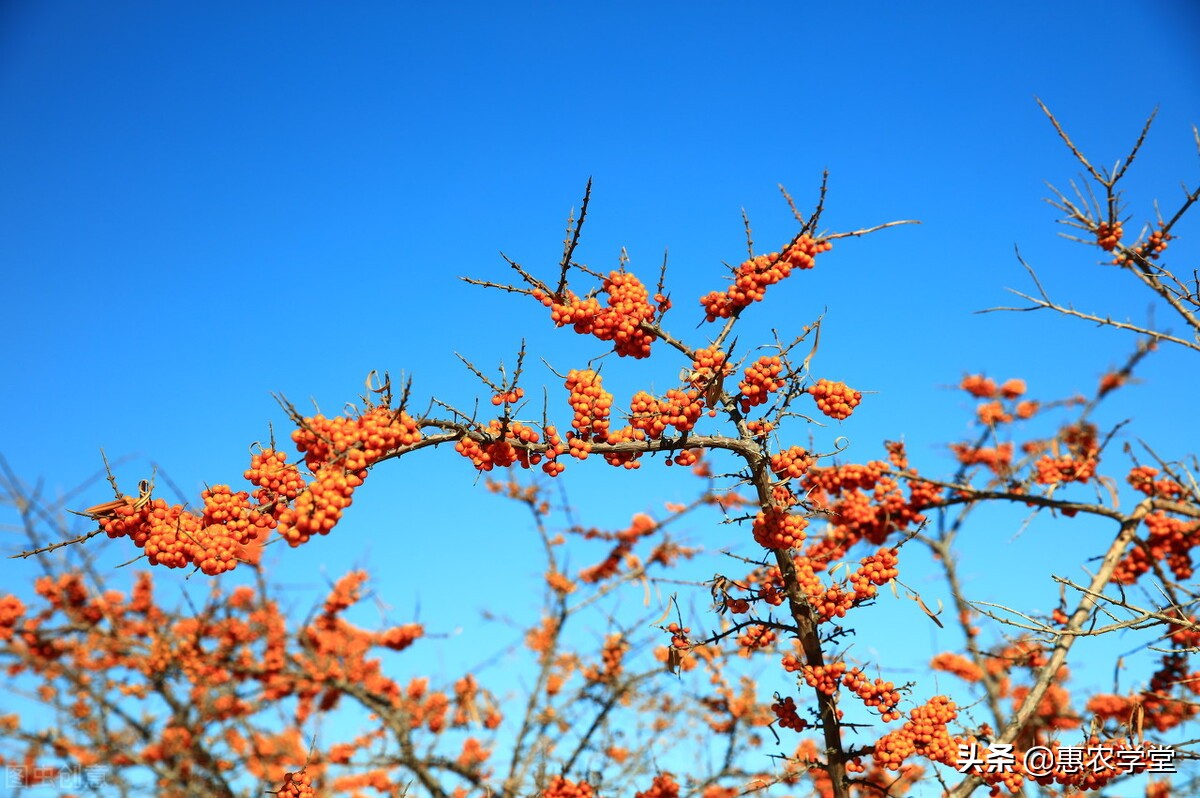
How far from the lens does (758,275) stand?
15.7 feet

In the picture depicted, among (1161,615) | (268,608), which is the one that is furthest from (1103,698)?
(268,608)

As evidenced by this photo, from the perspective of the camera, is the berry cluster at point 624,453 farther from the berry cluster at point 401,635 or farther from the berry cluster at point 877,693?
the berry cluster at point 401,635

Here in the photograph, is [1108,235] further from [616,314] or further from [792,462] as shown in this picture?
[616,314]

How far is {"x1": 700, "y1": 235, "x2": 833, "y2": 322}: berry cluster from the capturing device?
15.8 feet

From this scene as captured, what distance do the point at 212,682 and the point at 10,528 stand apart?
329cm

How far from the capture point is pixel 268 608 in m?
11.6

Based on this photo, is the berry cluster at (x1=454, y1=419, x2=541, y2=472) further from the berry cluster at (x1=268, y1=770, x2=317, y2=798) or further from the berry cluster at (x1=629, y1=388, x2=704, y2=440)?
the berry cluster at (x1=268, y1=770, x2=317, y2=798)

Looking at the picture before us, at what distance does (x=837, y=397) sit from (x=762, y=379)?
0.45 m

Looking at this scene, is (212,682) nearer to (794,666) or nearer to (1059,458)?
(794,666)

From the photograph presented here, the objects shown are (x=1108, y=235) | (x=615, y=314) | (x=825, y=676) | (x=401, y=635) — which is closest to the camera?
(x=615, y=314)

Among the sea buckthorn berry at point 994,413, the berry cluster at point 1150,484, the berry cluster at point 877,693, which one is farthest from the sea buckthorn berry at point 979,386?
the berry cluster at point 877,693

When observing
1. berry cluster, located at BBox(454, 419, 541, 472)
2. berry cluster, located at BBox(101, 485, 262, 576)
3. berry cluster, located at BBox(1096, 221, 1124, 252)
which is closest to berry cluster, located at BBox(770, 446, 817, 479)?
berry cluster, located at BBox(454, 419, 541, 472)

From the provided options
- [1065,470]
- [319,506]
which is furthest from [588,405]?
[1065,470]

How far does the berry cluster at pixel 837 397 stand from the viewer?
478cm
